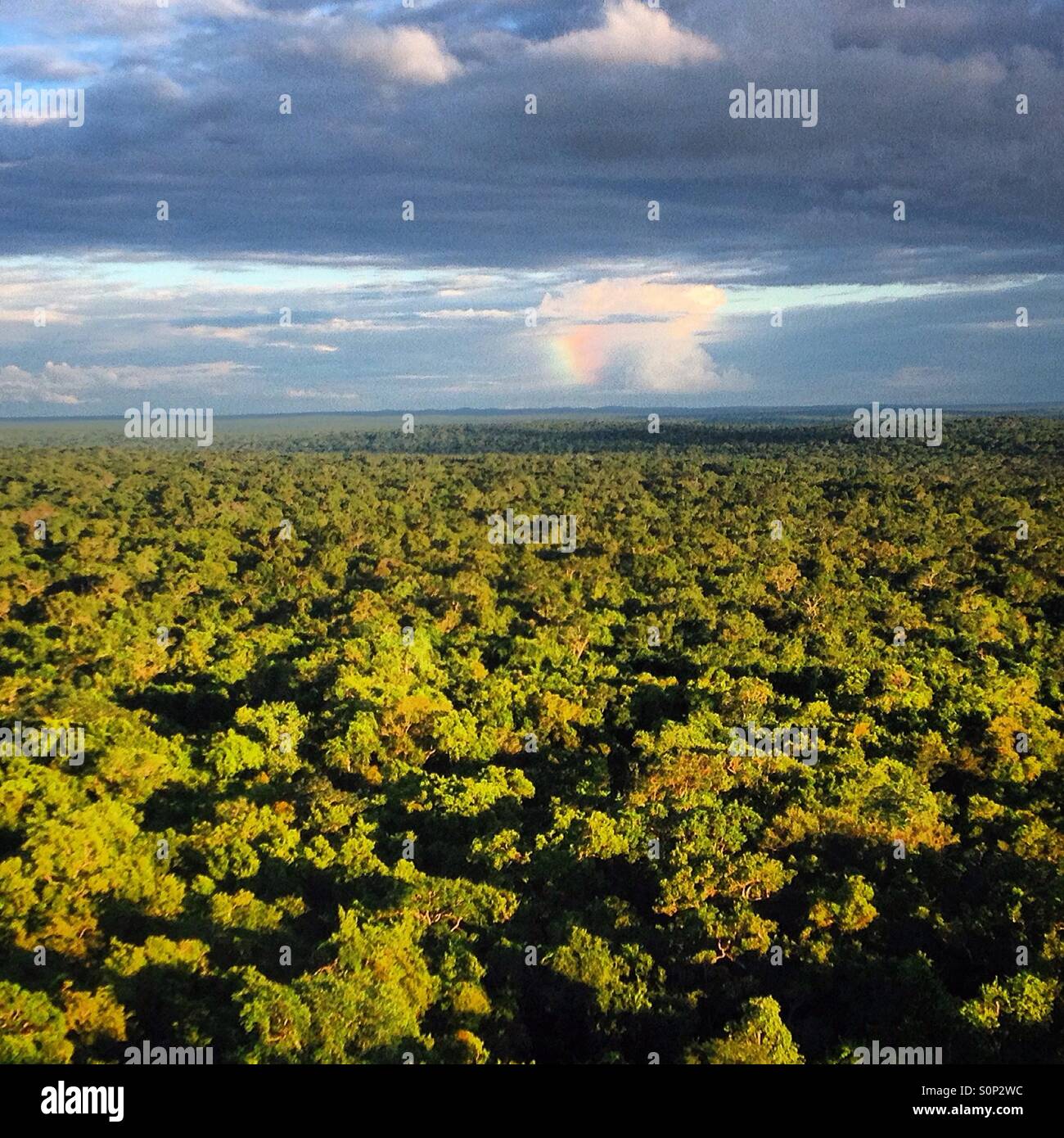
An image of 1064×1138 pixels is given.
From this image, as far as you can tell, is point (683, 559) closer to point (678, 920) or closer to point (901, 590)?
point (901, 590)

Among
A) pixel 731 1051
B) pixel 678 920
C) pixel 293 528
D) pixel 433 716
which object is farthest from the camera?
pixel 293 528

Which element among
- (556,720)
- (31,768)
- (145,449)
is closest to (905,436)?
(145,449)

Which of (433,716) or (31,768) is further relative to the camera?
(433,716)

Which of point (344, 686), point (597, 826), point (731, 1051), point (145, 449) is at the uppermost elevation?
point (145, 449)

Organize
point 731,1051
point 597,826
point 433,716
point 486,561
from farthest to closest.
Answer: point 486,561, point 433,716, point 597,826, point 731,1051

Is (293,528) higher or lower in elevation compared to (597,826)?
higher

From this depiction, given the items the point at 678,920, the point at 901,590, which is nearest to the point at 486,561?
the point at 901,590
